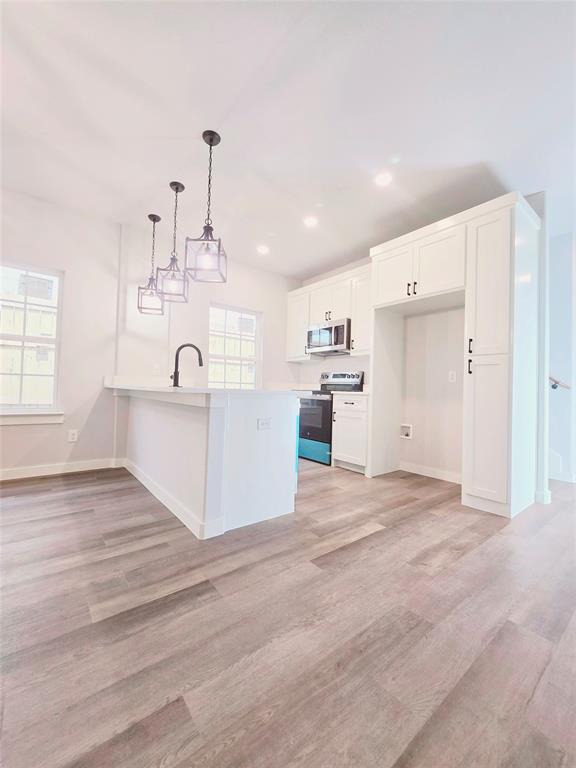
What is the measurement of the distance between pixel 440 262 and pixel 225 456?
2.56 meters

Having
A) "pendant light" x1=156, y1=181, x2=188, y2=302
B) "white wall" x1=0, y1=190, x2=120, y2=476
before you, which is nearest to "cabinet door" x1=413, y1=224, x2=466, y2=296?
"pendant light" x1=156, y1=181, x2=188, y2=302

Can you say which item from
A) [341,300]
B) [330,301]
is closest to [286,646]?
[341,300]

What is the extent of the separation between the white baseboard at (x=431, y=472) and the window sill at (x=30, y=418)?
3.93 metres

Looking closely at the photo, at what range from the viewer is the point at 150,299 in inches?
141

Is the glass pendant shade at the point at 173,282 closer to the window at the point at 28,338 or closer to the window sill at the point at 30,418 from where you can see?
the window at the point at 28,338

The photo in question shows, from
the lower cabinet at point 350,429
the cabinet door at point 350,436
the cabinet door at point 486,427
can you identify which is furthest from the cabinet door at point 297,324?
the cabinet door at point 486,427

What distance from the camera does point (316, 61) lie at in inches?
72.7

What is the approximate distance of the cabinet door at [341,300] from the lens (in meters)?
4.28

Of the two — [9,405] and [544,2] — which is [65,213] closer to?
[9,405]

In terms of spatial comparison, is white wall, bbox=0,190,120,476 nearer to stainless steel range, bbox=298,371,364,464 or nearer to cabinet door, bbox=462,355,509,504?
stainless steel range, bbox=298,371,364,464

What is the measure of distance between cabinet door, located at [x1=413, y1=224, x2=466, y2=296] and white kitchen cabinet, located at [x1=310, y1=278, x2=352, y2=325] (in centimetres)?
123

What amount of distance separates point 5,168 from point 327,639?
4.29m

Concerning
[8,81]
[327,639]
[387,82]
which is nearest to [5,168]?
[8,81]

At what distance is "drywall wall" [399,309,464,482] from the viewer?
3.49 meters
